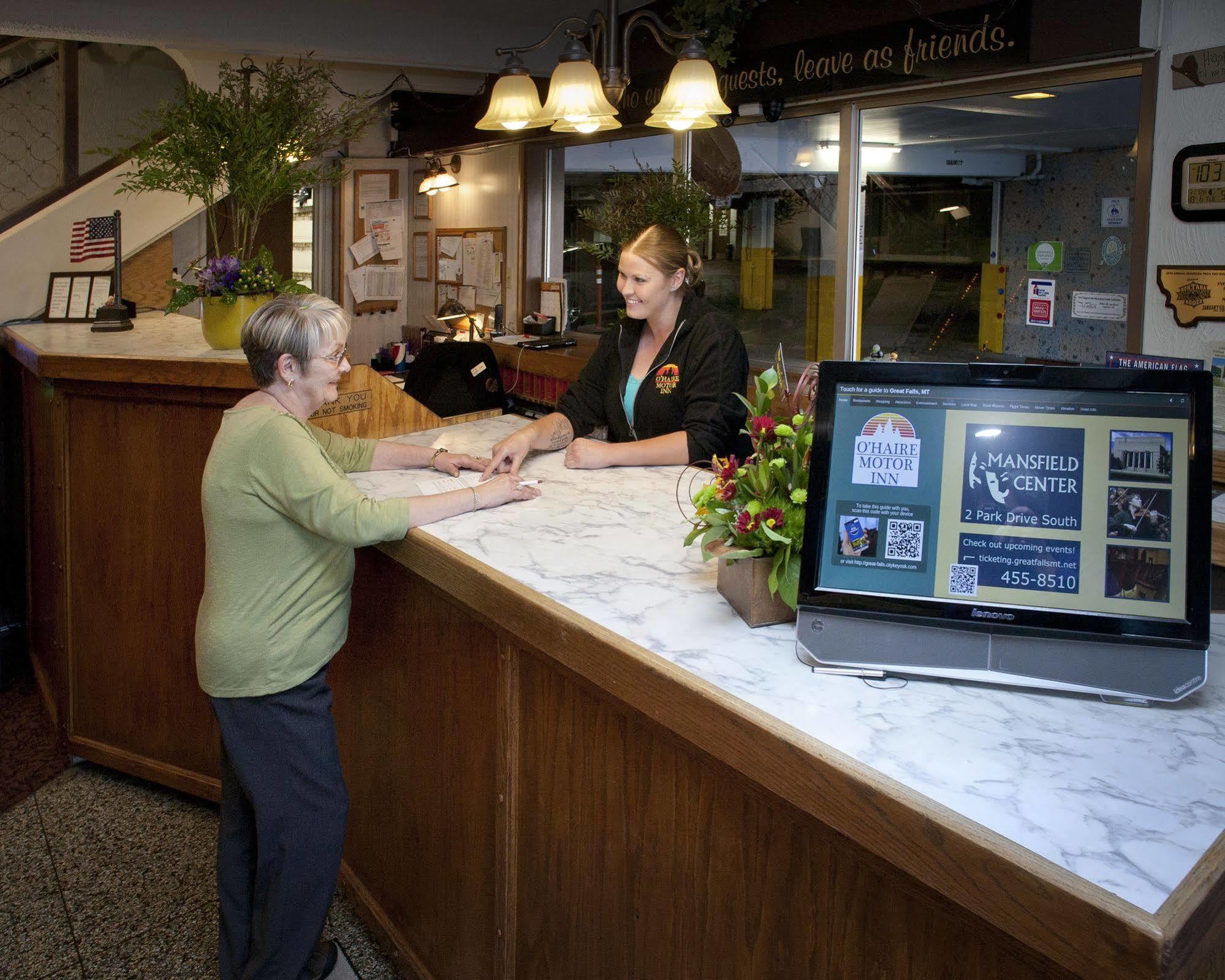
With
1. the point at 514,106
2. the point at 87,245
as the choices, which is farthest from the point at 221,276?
the point at 87,245

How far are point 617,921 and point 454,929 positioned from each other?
702 mm

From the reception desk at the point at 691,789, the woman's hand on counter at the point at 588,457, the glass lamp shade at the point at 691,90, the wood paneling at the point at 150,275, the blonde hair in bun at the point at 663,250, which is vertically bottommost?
the reception desk at the point at 691,789

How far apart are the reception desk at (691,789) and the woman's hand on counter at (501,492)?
0.11 ft

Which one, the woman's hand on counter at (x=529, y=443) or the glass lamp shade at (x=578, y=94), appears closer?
the woman's hand on counter at (x=529, y=443)

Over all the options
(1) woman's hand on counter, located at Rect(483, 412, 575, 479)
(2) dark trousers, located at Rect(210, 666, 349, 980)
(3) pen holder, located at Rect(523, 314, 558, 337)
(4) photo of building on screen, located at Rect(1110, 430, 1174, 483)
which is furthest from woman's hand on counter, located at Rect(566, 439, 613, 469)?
(3) pen holder, located at Rect(523, 314, 558, 337)

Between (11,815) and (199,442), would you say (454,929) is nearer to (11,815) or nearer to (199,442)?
(199,442)

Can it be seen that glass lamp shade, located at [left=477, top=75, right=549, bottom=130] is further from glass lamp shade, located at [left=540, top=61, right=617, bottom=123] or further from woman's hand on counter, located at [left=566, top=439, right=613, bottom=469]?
woman's hand on counter, located at [left=566, top=439, right=613, bottom=469]

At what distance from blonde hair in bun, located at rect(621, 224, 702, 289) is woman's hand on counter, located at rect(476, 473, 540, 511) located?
0.87 meters

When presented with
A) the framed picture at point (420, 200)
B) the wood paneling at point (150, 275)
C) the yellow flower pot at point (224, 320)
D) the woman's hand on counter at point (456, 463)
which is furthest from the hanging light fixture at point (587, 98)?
the framed picture at point (420, 200)

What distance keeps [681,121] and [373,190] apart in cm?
487

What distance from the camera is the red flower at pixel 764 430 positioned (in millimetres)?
1644

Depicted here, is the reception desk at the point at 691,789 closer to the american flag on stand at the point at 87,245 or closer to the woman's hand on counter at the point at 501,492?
the woman's hand on counter at the point at 501,492

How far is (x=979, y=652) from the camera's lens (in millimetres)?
1397

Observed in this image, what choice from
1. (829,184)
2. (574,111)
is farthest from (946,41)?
(574,111)
